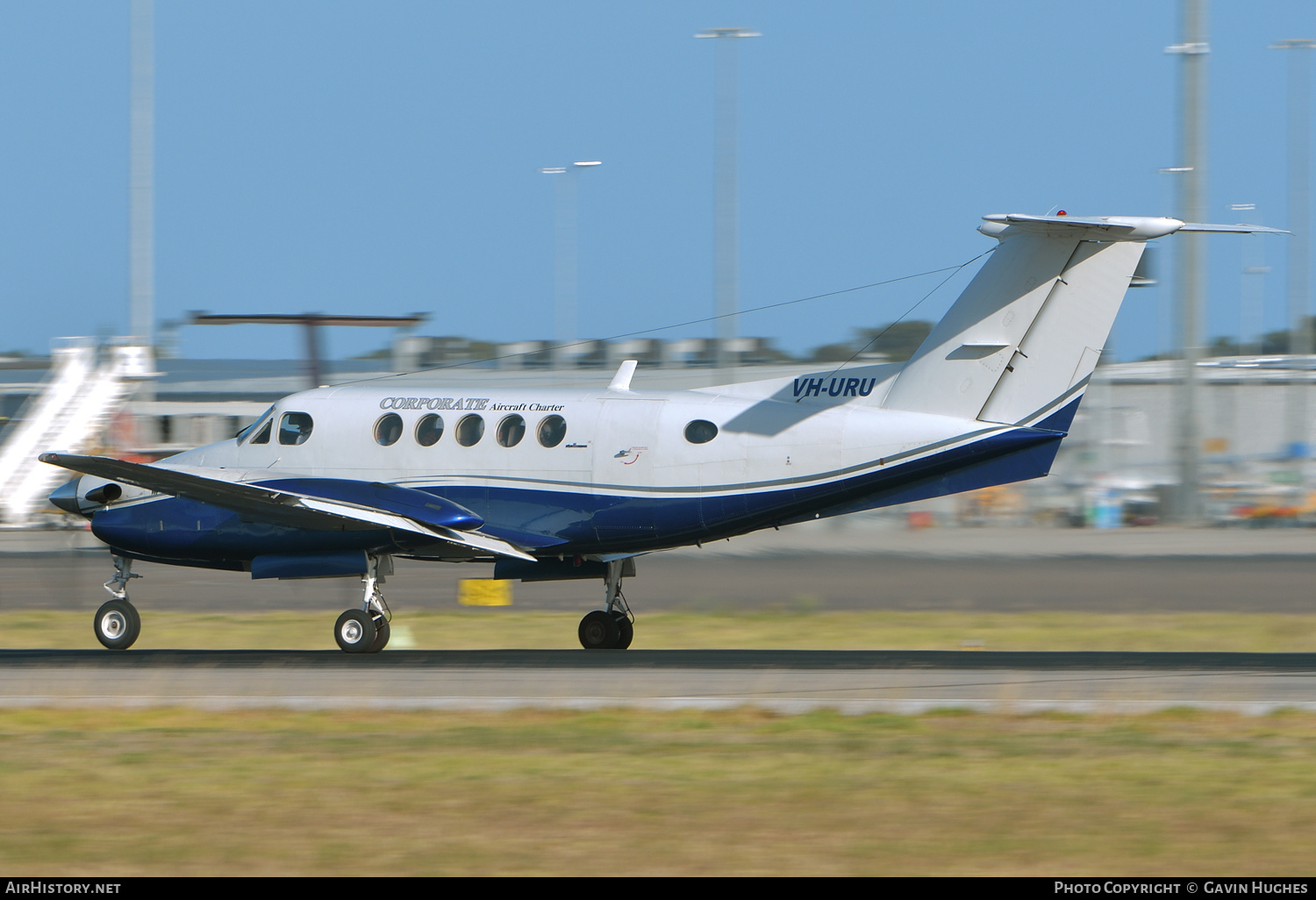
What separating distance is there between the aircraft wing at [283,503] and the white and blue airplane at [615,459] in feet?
0.11

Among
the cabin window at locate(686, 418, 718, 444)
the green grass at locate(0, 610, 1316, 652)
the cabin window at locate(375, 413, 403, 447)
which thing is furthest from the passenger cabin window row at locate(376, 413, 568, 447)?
the green grass at locate(0, 610, 1316, 652)

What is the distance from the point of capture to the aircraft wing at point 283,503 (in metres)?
16.8

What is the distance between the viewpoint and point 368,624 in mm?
17453

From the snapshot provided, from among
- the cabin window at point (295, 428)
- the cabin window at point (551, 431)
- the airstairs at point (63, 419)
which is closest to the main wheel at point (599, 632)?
the cabin window at point (551, 431)

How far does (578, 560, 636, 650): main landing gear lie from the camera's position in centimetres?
1841

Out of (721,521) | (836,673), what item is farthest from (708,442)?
(836,673)

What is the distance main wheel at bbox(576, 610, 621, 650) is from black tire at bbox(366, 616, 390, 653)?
2.47 metres

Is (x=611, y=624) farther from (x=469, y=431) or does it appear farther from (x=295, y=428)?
(x=295, y=428)

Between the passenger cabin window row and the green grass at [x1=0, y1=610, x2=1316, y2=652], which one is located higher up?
the passenger cabin window row

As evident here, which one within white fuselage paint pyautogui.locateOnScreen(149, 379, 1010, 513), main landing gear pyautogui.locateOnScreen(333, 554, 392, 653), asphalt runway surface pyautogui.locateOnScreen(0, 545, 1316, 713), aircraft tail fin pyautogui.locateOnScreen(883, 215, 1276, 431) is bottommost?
asphalt runway surface pyautogui.locateOnScreen(0, 545, 1316, 713)

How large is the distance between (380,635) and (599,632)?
273 cm

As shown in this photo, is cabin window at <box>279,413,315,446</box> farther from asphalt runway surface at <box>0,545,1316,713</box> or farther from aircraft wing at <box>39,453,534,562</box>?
asphalt runway surface at <box>0,545,1316,713</box>

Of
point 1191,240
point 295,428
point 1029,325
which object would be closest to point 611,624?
point 295,428
